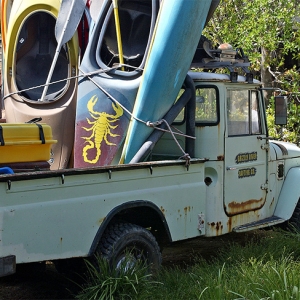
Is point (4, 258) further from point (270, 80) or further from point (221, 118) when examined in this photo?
point (270, 80)

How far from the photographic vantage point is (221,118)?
6.22 meters

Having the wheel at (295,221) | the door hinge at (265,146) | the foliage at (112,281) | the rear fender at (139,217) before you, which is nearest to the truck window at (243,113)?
the door hinge at (265,146)

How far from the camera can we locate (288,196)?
7020 mm

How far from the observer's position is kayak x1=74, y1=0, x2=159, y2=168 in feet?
20.1

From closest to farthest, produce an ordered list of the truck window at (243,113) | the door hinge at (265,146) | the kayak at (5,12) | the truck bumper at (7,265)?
the truck bumper at (7,265), the truck window at (243,113), the door hinge at (265,146), the kayak at (5,12)

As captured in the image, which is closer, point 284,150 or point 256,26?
point 284,150

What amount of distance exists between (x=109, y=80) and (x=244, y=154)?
156 centimetres

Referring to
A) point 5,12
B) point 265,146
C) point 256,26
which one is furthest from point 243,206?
point 256,26

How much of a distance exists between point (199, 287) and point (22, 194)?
155 centimetres

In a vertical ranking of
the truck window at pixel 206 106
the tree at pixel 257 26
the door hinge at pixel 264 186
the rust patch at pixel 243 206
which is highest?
the tree at pixel 257 26

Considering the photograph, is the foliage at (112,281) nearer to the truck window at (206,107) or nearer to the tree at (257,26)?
the truck window at (206,107)

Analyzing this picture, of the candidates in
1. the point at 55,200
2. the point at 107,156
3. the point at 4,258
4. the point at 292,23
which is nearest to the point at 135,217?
the point at 107,156

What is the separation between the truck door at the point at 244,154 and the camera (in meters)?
6.27

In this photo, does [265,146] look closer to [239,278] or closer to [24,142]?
[239,278]
